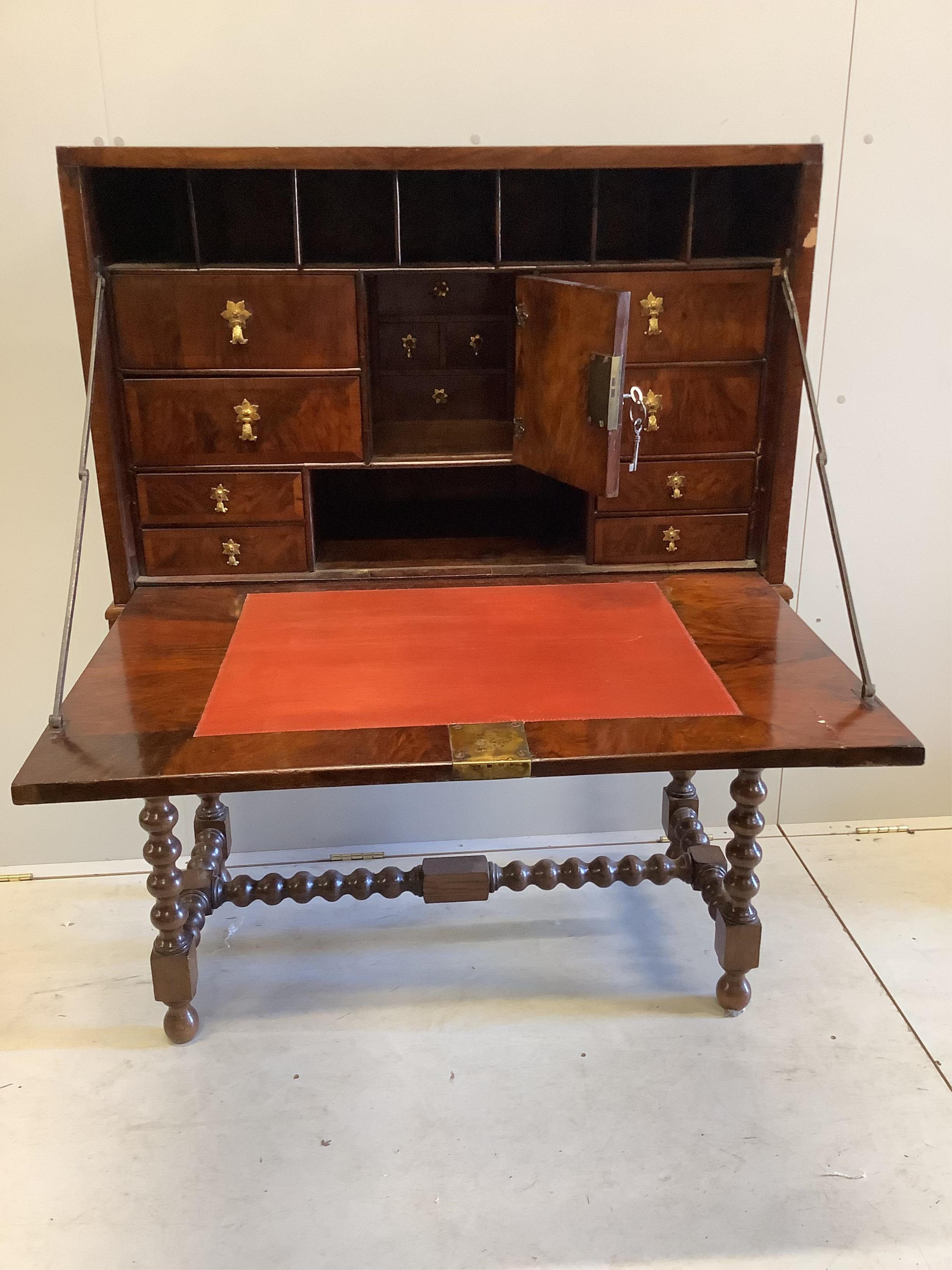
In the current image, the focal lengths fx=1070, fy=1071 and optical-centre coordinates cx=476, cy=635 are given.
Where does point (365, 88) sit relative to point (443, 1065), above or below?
above

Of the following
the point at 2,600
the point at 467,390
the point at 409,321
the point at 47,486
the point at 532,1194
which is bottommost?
the point at 532,1194

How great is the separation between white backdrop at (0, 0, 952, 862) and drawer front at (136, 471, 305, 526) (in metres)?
0.44

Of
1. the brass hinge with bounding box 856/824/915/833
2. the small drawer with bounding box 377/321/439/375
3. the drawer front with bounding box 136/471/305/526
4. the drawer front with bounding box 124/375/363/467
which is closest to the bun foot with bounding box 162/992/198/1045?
the drawer front with bounding box 136/471/305/526

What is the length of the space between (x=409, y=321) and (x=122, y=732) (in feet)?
3.32

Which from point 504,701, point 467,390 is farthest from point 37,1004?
point 467,390

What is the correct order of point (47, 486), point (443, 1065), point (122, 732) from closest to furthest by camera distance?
point (122, 732), point (443, 1065), point (47, 486)

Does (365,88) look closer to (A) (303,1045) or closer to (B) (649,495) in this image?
(B) (649,495)

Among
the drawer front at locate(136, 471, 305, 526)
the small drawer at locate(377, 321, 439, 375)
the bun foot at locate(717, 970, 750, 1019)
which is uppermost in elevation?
the small drawer at locate(377, 321, 439, 375)

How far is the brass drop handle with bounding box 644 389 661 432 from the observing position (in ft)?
6.39

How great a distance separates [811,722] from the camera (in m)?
1.57

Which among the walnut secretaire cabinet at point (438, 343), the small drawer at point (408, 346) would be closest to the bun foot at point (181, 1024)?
the walnut secretaire cabinet at point (438, 343)

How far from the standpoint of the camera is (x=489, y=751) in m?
1.48

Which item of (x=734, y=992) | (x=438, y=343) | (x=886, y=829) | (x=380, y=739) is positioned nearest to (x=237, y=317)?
(x=438, y=343)

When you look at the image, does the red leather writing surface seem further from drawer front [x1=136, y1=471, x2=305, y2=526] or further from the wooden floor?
the wooden floor
